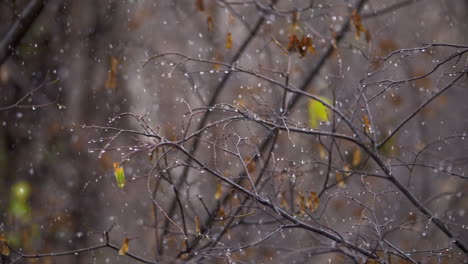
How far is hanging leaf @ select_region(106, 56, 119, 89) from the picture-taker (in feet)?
15.8

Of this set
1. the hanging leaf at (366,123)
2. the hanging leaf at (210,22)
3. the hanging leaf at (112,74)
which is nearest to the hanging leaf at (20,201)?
the hanging leaf at (112,74)

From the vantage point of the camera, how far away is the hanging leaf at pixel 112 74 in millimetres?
4820

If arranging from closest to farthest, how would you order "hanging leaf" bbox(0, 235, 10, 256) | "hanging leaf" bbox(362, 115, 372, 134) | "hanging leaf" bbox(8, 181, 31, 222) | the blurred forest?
"hanging leaf" bbox(362, 115, 372, 134) → "hanging leaf" bbox(0, 235, 10, 256) → "hanging leaf" bbox(8, 181, 31, 222) → the blurred forest

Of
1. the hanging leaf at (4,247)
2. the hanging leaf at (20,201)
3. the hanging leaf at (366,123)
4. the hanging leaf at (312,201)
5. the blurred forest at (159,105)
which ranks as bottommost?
the hanging leaf at (4,247)

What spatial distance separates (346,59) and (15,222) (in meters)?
2.80

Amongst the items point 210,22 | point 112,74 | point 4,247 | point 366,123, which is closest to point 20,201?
point 112,74

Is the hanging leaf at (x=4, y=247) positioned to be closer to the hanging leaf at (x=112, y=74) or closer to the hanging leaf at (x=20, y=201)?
the hanging leaf at (x=20, y=201)

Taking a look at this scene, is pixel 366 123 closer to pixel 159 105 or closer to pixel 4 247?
pixel 4 247

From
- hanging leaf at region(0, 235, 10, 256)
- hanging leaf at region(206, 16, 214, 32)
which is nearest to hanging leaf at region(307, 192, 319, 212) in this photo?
hanging leaf at region(0, 235, 10, 256)

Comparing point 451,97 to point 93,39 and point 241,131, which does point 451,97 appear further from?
point 93,39

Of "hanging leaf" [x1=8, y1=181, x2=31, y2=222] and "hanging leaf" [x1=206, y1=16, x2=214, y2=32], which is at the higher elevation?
"hanging leaf" [x1=206, y1=16, x2=214, y2=32]

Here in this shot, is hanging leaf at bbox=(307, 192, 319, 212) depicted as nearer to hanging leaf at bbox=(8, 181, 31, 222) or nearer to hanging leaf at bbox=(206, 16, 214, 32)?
hanging leaf at bbox=(206, 16, 214, 32)

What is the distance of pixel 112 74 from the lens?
4.82 metres

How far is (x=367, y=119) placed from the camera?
291 cm
